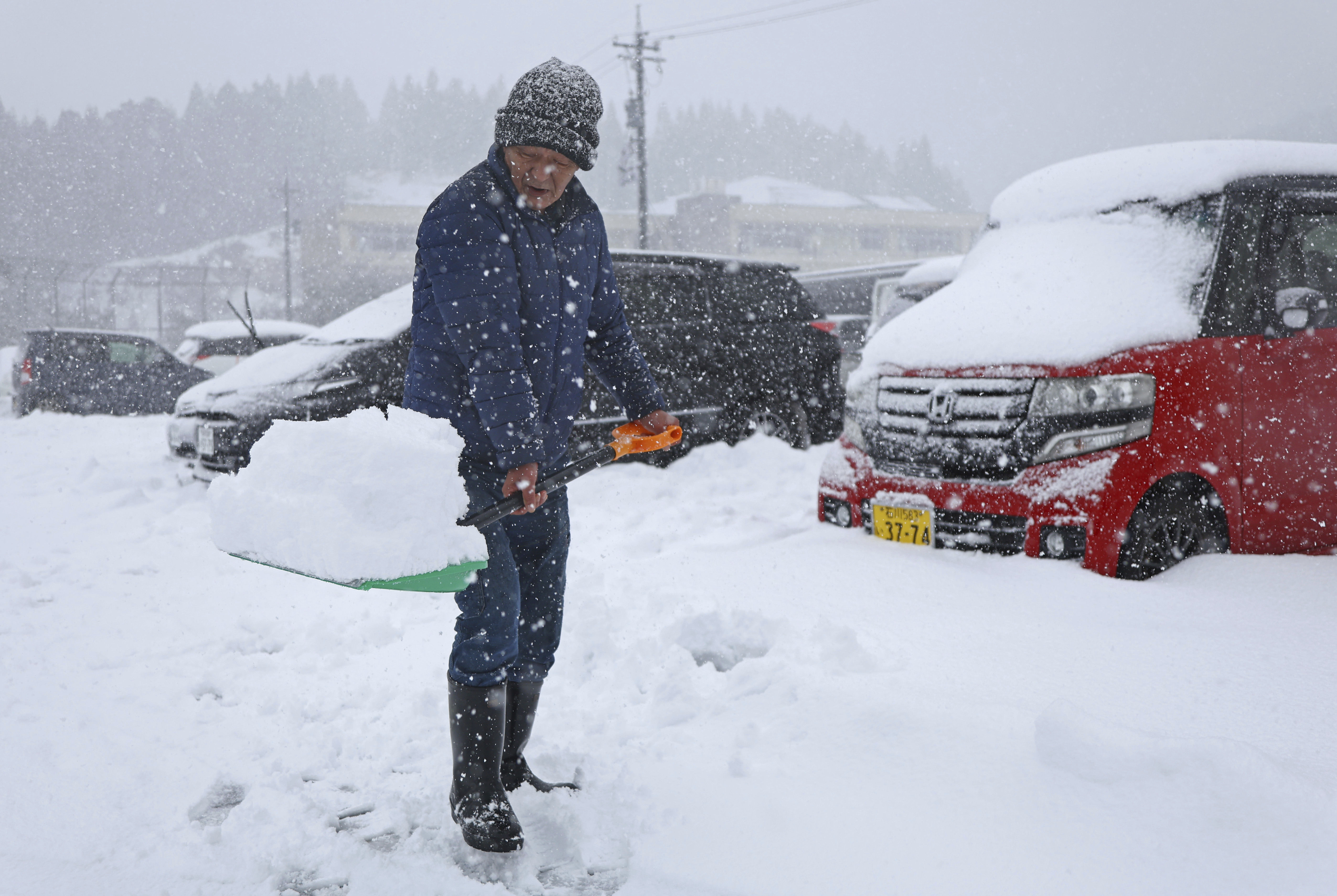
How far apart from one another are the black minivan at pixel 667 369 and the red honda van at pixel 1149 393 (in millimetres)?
2845

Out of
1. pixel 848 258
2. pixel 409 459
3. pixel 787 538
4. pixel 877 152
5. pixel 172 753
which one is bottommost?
pixel 172 753

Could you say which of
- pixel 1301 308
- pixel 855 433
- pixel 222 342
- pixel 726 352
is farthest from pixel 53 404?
pixel 1301 308

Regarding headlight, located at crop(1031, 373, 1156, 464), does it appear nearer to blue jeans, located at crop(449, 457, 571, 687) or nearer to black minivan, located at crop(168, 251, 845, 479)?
blue jeans, located at crop(449, 457, 571, 687)

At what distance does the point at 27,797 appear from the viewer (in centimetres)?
246

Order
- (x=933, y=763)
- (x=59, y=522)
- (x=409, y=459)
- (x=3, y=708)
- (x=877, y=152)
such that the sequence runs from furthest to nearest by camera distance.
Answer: (x=877, y=152) < (x=59, y=522) < (x=3, y=708) < (x=933, y=763) < (x=409, y=459)

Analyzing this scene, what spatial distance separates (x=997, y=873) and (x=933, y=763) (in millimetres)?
449

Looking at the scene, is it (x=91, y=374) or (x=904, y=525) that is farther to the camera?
(x=91, y=374)

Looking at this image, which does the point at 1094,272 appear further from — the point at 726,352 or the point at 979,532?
the point at 726,352

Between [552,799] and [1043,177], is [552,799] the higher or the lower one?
the lower one

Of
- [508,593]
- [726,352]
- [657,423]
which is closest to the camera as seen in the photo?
[508,593]

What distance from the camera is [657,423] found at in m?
2.67

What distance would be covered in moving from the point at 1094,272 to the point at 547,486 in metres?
3.10

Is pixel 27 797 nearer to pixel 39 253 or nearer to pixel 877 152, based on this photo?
pixel 39 253

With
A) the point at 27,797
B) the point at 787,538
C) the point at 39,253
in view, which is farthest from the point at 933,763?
the point at 39,253
